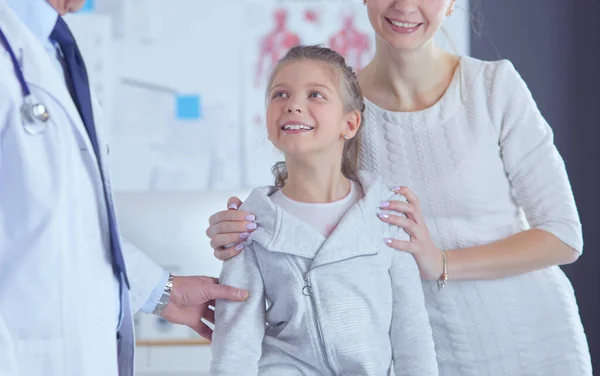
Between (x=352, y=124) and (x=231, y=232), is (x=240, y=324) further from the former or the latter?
(x=352, y=124)

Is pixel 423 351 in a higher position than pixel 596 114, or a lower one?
lower

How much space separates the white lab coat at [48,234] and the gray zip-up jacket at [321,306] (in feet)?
0.97

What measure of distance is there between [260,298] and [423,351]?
314 mm

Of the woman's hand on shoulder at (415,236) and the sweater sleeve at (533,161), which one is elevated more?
the sweater sleeve at (533,161)

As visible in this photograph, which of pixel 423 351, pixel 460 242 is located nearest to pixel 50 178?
pixel 423 351

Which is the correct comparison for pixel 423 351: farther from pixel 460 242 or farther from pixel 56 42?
pixel 56 42

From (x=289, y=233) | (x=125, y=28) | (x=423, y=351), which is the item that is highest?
(x=125, y=28)

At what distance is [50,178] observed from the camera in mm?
1202

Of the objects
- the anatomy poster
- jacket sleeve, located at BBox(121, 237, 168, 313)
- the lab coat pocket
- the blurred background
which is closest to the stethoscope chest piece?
the lab coat pocket

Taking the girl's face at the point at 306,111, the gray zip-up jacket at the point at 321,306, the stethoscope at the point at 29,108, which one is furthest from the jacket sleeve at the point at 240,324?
the stethoscope at the point at 29,108

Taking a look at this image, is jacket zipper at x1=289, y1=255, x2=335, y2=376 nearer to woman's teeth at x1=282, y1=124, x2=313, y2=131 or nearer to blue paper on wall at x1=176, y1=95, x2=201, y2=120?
woman's teeth at x1=282, y1=124, x2=313, y2=131

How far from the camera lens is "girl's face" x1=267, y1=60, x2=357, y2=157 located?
1604 mm

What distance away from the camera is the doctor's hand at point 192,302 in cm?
170

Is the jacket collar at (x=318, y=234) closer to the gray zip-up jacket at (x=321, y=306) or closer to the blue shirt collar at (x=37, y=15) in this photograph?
the gray zip-up jacket at (x=321, y=306)
